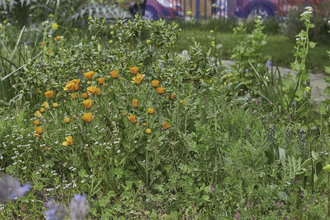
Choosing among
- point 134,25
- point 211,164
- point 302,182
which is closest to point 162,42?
point 134,25

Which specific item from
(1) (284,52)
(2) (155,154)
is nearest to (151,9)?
(1) (284,52)

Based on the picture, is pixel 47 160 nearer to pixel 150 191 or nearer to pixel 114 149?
pixel 114 149

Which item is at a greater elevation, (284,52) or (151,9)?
(151,9)

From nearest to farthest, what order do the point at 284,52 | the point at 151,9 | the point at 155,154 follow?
the point at 155,154 < the point at 284,52 < the point at 151,9

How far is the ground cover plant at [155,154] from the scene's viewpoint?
1.88 metres

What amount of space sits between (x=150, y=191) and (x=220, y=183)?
48 centimetres

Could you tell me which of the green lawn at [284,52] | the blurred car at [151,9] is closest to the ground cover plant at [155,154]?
the green lawn at [284,52]

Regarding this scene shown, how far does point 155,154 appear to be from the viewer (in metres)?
2.12

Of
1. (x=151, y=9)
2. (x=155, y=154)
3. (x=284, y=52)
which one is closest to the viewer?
(x=155, y=154)

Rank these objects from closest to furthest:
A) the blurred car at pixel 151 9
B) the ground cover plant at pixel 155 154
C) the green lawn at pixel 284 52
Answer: the ground cover plant at pixel 155 154 < the green lawn at pixel 284 52 < the blurred car at pixel 151 9

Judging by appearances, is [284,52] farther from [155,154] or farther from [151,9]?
[155,154]

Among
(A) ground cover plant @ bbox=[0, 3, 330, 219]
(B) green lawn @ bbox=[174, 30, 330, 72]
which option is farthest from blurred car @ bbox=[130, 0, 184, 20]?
(A) ground cover plant @ bbox=[0, 3, 330, 219]

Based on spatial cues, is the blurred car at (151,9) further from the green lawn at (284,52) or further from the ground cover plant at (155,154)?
the ground cover plant at (155,154)

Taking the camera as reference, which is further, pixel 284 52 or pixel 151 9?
pixel 151 9
